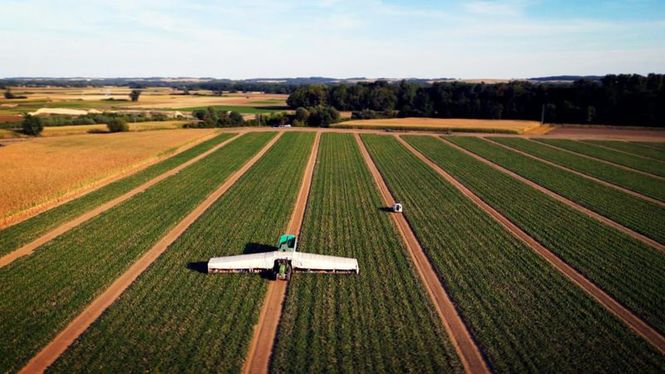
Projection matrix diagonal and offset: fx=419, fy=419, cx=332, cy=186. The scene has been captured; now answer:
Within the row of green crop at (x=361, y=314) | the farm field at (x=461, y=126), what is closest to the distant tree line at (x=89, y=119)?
the farm field at (x=461, y=126)

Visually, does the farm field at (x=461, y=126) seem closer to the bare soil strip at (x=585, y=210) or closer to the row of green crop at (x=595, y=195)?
the row of green crop at (x=595, y=195)

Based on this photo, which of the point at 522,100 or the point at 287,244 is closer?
the point at 287,244

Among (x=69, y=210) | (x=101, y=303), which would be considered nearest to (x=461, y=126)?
(x=69, y=210)

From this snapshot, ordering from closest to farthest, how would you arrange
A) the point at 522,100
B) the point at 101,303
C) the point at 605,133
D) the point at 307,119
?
1. the point at 101,303
2. the point at 605,133
3. the point at 307,119
4. the point at 522,100

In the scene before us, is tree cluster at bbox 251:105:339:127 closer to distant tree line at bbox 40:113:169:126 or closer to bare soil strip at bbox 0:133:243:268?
distant tree line at bbox 40:113:169:126

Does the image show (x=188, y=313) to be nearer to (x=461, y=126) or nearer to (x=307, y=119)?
(x=461, y=126)

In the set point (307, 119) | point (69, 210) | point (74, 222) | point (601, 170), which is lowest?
point (74, 222)
